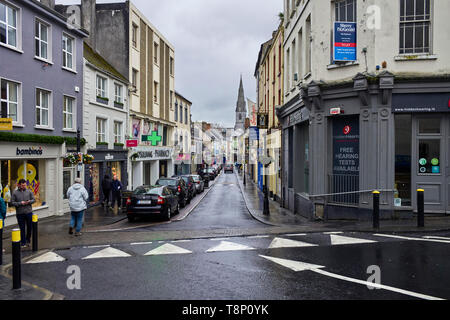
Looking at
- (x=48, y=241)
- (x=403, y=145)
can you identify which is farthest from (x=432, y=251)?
(x=48, y=241)

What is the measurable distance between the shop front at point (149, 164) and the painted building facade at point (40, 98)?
30.8 feet

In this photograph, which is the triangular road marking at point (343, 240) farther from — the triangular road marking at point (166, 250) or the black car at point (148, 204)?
the black car at point (148, 204)

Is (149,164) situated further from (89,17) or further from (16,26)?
(16,26)

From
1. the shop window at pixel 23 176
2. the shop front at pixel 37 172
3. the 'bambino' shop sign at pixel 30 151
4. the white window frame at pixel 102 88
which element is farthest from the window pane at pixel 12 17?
the white window frame at pixel 102 88

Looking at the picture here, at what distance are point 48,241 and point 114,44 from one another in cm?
2054

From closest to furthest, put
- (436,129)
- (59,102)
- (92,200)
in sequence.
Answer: (436,129)
(59,102)
(92,200)

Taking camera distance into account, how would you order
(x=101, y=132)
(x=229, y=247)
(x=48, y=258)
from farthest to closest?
(x=101, y=132)
(x=229, y=247)
(x=48, y=258)

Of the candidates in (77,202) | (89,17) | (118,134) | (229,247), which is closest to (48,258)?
(77,202)

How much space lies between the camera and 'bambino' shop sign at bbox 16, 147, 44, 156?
1477cm

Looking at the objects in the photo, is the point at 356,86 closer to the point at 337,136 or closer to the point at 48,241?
the point at 337,136

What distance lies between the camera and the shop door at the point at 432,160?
12219mm

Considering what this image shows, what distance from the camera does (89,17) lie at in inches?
1080

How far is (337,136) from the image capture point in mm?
13844

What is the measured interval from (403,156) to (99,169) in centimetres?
1676
